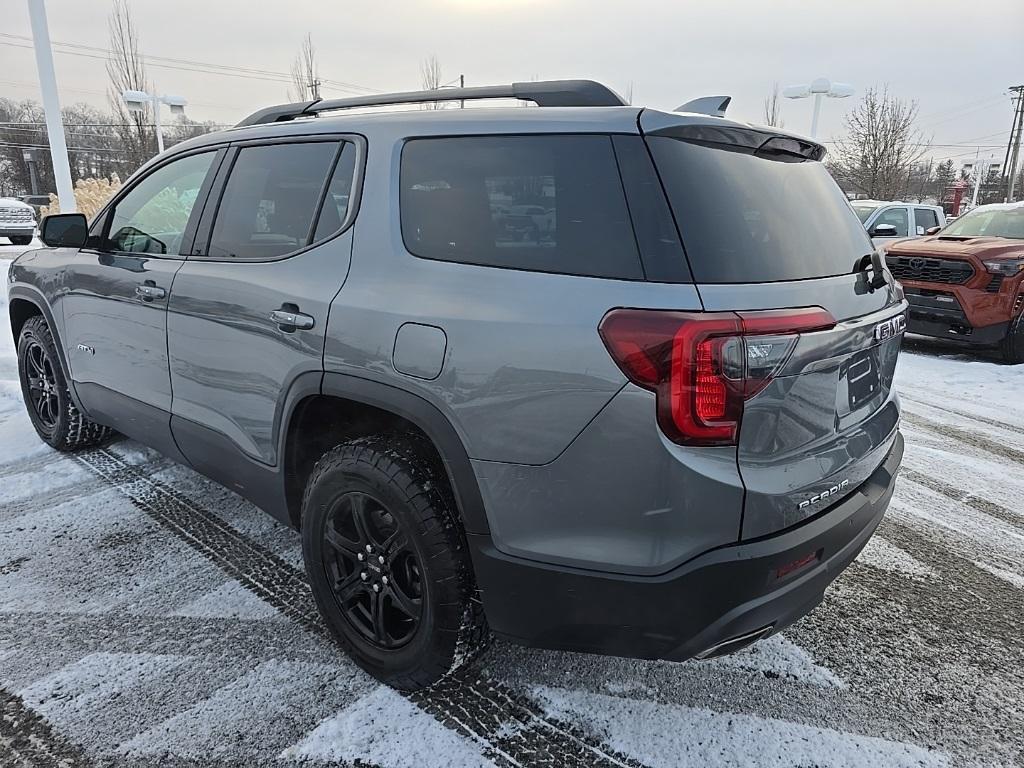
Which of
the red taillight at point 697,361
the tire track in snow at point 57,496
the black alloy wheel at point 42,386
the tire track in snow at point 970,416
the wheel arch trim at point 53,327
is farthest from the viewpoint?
the tire track in snow at point 970,416

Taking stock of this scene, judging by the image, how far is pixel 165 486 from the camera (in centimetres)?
385

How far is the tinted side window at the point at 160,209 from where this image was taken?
3.12m

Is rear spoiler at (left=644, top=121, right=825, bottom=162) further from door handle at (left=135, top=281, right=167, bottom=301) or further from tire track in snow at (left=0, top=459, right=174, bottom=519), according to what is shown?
tire track in snow at (left=0, top=459, right=174, bottom=519)

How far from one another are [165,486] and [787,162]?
11.7ft

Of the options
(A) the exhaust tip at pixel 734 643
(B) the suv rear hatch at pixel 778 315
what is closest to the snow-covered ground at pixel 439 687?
Answer: (A) the exhaust tip at pixel 734 643

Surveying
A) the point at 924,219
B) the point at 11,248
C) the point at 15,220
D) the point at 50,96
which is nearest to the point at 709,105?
the point at 50,96

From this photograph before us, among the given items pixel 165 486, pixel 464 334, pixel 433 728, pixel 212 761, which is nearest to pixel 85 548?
pixel 165 486

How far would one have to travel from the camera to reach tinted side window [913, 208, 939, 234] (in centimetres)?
1233

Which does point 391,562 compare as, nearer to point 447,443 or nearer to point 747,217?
point 447,443

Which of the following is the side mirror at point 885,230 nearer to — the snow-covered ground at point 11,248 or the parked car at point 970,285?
the parked car at point 970,285

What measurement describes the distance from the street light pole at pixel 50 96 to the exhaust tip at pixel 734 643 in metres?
11.7

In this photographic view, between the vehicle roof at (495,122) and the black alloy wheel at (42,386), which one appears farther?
the black alloy wheel at (42,386)

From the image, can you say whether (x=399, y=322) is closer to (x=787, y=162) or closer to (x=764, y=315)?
(x=764, y=315)

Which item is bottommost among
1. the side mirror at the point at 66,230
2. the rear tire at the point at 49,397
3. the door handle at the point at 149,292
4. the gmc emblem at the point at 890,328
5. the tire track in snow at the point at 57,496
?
the tire track in snow at the point at 57,496
